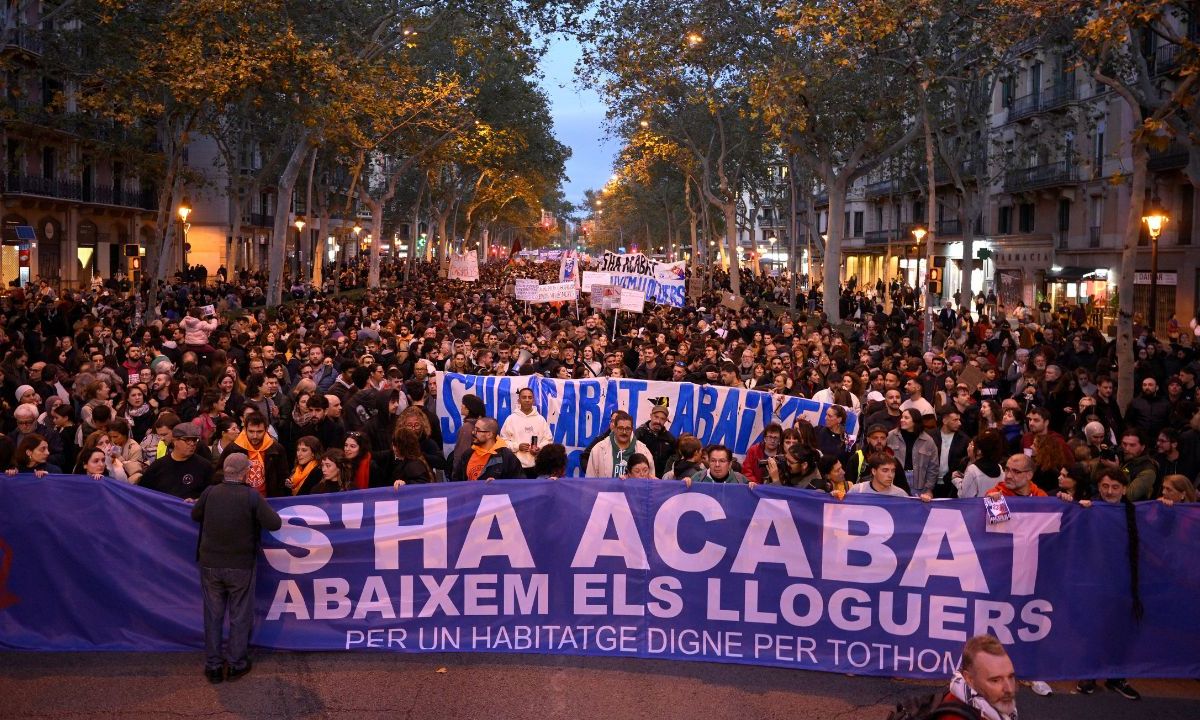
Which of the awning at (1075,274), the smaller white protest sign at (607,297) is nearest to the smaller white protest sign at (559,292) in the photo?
the smaller white protest sign at (607,297)

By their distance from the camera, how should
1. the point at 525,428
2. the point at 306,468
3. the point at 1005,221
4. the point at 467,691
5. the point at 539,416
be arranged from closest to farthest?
the point at 467,691 → the point at 306,468 → the point at 525,428 → the point at 539,416 → the point at 1005,221

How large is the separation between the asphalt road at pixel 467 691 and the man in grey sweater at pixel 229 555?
0.20 meters

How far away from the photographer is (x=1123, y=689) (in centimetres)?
759

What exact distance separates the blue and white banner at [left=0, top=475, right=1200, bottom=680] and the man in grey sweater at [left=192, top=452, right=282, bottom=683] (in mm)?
409

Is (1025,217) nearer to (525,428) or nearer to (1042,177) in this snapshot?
(1042,177)

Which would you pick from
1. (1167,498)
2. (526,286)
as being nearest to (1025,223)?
(526,286)

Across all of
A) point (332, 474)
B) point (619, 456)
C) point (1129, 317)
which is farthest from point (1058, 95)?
point (332, 474)

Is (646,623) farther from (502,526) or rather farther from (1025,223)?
(1025,223)

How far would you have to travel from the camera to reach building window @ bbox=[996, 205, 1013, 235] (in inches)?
2138

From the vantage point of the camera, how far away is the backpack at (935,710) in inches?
169

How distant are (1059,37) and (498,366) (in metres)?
12.2

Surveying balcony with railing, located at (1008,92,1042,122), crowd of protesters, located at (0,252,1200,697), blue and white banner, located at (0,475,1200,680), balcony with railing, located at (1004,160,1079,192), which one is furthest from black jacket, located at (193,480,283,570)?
balcony with railing, located at (1008,92,1042,122)

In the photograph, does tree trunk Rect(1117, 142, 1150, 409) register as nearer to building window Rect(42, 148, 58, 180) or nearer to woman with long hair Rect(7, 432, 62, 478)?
woman with long hair Rect(7, 432, 62, 478)

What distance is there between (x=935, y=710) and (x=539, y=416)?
7138 millimetres
